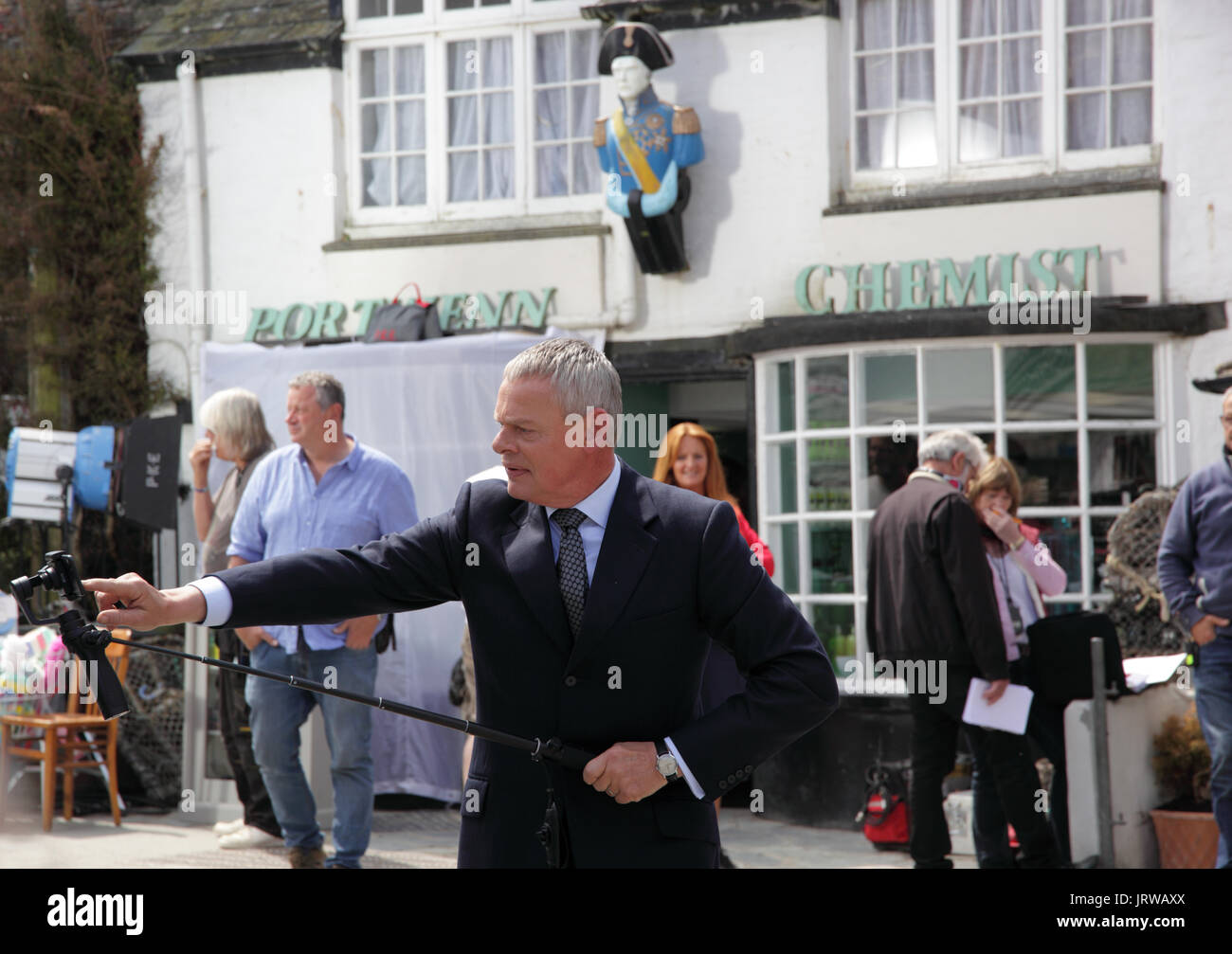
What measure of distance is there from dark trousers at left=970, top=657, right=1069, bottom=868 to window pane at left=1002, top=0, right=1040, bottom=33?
156 inches

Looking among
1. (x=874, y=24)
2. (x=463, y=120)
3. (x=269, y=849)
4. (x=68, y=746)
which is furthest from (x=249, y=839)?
(x=874, y=24)

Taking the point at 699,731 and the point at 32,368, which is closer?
the point at 699,731

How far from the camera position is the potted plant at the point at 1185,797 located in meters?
6.66

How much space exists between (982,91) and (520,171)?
297cm

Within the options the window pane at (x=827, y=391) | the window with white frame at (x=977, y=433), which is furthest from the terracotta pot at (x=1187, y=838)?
the window pane at (x=827, y=391)

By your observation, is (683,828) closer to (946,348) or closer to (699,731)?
(699,731)

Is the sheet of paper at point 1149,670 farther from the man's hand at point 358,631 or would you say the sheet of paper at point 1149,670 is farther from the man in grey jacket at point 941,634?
the man's hand at point 358,631

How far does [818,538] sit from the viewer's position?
8.90 m

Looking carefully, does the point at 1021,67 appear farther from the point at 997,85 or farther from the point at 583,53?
the point at 583,53

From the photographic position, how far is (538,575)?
3160 mm

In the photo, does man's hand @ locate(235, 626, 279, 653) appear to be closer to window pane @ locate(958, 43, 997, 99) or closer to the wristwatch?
the wristwatch

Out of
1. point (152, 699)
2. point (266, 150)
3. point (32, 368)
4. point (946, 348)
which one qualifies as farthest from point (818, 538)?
point (32, 368)

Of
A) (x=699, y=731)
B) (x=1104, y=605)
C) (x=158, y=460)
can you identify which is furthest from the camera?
(x=158, y=460)

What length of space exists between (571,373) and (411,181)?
7.35m
